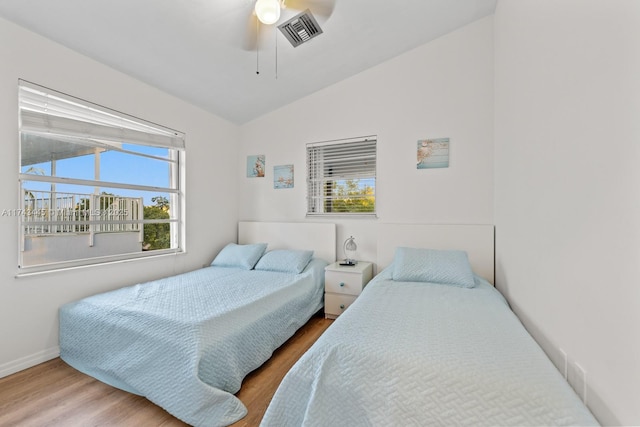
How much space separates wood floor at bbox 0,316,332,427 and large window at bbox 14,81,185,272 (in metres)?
0.78

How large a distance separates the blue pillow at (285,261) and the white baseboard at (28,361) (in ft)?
5.57

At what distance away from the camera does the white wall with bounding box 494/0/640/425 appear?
0.79m

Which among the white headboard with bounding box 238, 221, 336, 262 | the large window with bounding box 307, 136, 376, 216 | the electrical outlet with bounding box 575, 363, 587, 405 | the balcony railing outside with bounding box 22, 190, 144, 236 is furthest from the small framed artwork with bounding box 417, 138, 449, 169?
the balcony railing outside with bounding box 22, 190, 144, 236

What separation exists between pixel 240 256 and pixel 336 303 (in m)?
1.23

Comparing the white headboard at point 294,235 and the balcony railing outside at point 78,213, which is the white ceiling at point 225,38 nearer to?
the balcony railing outside at point 78,213

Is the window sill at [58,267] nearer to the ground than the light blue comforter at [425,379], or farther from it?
farther from it

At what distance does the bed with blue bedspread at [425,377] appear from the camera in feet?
2.94

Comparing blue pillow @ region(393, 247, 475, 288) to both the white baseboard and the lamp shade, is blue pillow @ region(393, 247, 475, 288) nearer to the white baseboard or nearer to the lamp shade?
the lamp shade

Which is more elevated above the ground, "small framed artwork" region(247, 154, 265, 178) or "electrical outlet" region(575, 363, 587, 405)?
"small framed artwork" region(247, 154, 265, 178)

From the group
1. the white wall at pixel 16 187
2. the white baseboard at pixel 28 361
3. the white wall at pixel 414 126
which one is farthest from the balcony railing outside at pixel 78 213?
the white wall at pixel 414 126

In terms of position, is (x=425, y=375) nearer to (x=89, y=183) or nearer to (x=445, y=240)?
(x=445, y=240)

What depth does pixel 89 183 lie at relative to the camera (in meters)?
2.31

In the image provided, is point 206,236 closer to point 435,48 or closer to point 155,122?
point 155,122

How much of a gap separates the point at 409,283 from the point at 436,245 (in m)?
0.74
